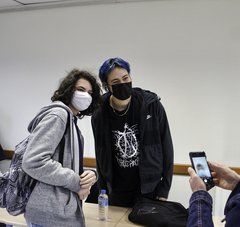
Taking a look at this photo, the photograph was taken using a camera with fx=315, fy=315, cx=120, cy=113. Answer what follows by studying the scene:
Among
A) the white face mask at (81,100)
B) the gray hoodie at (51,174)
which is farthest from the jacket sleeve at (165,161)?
the gray hoodie at (51,174)

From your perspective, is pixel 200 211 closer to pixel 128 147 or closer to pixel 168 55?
pixel 128 147

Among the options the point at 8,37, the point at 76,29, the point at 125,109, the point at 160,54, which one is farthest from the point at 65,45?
the point at 125,109

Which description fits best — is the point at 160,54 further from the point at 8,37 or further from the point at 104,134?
the point at 8,37

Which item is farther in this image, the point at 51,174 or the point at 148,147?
the point at 148,147

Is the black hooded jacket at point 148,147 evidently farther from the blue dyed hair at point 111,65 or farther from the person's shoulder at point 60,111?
the person's shoulder at point 60,111

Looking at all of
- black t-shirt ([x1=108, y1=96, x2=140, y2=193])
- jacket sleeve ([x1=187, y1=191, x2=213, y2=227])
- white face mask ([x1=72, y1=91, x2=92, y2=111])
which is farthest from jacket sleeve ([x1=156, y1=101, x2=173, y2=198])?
jacket sleeve ([x1=187, y1=191, x2=213, y2=227])

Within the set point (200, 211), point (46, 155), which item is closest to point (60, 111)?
point (46, 155)

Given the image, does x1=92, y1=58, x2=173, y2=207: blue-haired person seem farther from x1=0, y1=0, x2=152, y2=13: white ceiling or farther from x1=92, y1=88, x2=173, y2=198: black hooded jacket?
x1=0, y1=0, x2=152, y2=13: white ceiling

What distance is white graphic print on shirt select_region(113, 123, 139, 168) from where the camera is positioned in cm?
204

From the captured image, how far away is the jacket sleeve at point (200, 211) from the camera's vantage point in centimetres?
98

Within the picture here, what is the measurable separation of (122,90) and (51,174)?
81cm

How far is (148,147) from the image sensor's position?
2031 millimetres

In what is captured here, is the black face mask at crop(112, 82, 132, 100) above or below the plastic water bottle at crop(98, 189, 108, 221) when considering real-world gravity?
above

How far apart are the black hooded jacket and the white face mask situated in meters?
0.35
